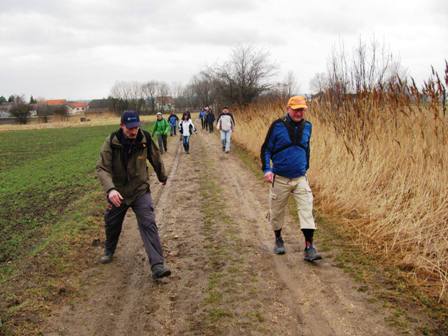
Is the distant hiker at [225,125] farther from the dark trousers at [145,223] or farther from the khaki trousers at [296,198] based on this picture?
the dark trousers at [145,223]

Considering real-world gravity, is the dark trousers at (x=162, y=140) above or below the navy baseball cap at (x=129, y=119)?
below

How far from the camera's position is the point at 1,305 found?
418 cm

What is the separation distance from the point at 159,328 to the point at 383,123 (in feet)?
18.4

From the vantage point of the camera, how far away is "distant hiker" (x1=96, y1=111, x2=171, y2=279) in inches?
185

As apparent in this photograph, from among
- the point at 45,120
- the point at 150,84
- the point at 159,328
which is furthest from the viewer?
the point at 150,84

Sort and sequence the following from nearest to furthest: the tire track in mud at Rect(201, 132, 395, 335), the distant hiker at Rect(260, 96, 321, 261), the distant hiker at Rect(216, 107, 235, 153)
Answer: the tire track in mud at Rect(201, 132, 395, 335) → the distant hiker at Rect(260, 96, 321, 261) → the distant hiker at Rect(216, 107, 235, 153)

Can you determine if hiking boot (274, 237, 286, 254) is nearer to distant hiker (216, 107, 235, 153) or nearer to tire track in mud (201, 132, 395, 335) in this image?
tire track in mud (201, 132, 395, 335)

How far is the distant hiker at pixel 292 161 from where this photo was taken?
16.7 ft

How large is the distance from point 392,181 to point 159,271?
3984 millimetres

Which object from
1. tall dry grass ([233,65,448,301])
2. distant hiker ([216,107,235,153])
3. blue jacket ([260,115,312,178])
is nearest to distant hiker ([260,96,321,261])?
blue jacket ([260,115,312,178])

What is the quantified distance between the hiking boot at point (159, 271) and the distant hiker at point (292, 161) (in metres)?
1.68

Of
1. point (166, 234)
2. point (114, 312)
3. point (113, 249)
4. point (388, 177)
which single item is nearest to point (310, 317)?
point (114, 312)

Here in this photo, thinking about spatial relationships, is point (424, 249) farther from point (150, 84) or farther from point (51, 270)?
point (150, 84)

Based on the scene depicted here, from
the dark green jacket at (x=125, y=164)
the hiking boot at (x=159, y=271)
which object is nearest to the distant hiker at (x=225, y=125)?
the dark green jacket at (x=125, y=164)
